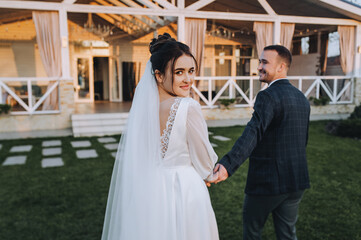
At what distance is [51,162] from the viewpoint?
5.71 meters

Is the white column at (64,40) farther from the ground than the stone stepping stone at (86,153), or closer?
farther from the ground

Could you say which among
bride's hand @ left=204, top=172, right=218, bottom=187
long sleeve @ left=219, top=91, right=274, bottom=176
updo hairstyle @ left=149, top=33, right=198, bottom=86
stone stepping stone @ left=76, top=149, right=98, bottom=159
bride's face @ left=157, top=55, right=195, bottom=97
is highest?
updo hairstyle @ left=149, top=33, right=198, bottom=86

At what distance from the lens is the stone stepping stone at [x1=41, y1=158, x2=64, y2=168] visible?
553 centimetres

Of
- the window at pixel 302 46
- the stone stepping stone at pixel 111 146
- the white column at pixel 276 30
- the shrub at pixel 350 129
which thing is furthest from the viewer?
the window at pixel 302 46

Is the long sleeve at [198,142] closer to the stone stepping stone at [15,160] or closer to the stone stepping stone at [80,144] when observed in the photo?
the stone stepping stone at [15,160]

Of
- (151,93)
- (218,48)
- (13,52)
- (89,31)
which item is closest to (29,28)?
(13,52)

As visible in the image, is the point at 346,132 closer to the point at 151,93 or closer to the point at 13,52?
the point at 151,93

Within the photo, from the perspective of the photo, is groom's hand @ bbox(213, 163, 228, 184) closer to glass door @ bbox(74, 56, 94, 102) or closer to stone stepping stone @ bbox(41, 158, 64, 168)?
stone stepping stone @ bbox(41, 158, 64, 168)

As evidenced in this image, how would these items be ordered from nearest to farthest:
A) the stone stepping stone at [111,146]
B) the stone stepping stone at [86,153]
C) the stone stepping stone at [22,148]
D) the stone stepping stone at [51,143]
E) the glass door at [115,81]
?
the stone stepping stone at [86,153], the stone stepping stone at [22,148], the stone stepping stone at [111,146], the stone stepping stone at [51,143], the glass door at [115,81]

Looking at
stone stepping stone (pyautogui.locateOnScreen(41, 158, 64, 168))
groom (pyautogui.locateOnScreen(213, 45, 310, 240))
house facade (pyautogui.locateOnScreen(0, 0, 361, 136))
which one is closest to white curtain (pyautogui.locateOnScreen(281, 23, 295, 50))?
house facade (pyautogui.locateOnScreen(0, 0, 361, 136))

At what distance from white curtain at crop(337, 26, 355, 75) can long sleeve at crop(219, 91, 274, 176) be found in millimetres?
11047

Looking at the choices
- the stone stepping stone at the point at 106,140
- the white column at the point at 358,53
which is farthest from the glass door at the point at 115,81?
the white column at the point at 358,53

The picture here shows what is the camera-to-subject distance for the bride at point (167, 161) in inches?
68.8

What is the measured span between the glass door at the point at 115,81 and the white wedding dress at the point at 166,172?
1279cm
